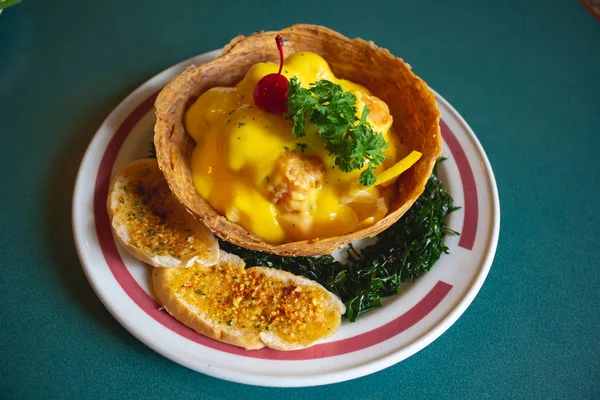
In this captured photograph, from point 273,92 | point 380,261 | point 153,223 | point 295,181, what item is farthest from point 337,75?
point 153,223

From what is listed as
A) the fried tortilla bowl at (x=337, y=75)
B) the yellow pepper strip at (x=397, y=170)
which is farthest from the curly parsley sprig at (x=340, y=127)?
the fried tortilla bowl at (x=337, y=75)

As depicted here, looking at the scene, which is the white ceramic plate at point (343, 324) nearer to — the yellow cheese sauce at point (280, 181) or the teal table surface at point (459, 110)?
the teal table surface at point (459, 110)

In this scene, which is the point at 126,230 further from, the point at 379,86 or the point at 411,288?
the point at 379,86

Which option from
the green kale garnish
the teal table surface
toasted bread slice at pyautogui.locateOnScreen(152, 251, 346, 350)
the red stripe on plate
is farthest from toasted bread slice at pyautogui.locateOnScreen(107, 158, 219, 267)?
the red stripe on plate

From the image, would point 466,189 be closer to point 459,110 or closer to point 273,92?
point 459,110

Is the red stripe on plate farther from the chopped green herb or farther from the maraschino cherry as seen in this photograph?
the maraschino cherry

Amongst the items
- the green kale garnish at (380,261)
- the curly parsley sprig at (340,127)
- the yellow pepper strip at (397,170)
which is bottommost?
the green kale garnish at (380,261)
